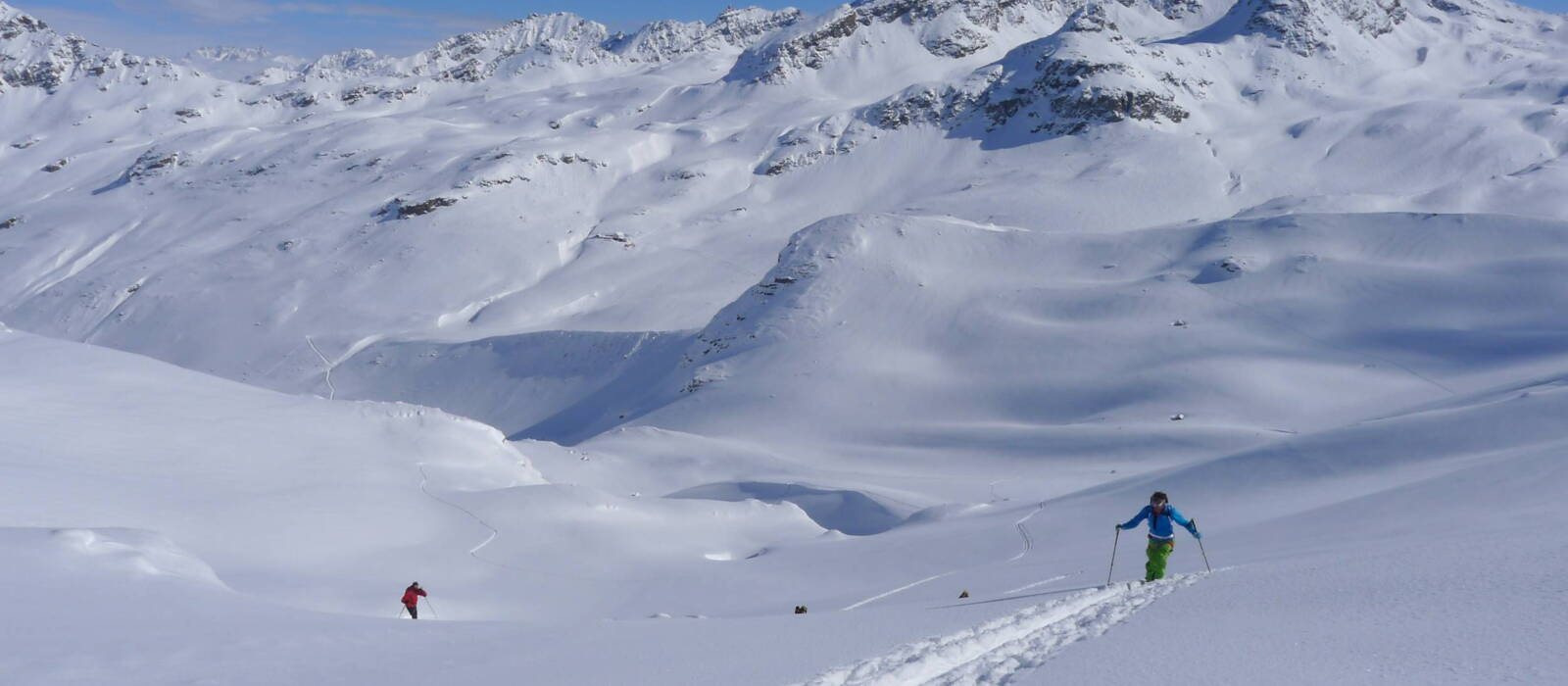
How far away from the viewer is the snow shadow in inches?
1789

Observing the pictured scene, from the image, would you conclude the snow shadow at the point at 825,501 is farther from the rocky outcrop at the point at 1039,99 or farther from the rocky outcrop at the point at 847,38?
the rocky outcrop at the point at 847,38

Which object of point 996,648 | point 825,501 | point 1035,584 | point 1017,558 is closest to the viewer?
point 996,648

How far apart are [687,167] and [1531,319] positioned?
101317 millimetres

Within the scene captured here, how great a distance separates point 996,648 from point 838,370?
212ft

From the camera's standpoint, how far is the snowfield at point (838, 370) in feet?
35.9

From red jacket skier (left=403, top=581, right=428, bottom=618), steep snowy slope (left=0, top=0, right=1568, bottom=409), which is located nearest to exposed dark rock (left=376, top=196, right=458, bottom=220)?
steep snowy slope (left=0, top=0, right=1568, bottom=409)

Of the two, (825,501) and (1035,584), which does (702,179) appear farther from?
(1035,584)

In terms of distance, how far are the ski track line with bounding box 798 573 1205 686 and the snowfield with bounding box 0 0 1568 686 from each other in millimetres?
84

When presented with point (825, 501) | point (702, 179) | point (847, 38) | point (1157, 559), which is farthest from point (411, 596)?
point (847, 38)

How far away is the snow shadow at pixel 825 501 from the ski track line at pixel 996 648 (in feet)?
102

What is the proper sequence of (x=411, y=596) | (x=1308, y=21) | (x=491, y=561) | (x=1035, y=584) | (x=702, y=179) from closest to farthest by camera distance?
(x=1035, y=584), (x=411, y=596), (x=491, y=561), (x=702, y=179), (x=1308, y=21)

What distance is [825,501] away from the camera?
158ft

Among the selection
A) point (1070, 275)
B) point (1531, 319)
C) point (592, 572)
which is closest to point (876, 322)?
point (1070, 275)

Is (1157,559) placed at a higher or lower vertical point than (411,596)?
higher
